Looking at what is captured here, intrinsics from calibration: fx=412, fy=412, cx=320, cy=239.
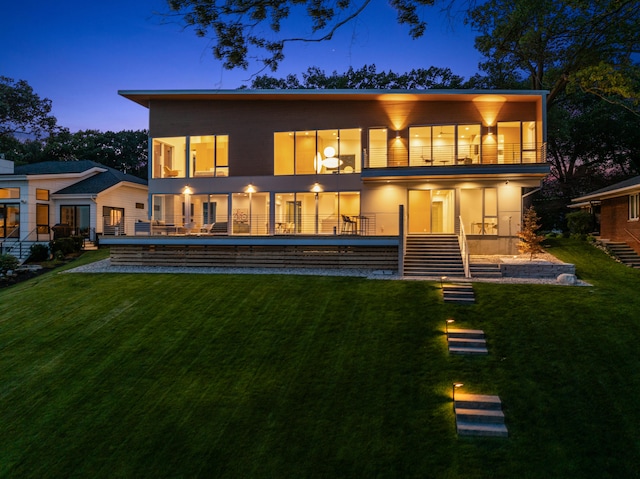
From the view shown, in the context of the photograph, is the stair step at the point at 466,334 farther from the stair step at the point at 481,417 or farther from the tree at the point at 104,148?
the tree at the point at 104,148

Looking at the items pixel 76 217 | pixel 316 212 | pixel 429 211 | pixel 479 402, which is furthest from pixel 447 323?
pixel 76 217

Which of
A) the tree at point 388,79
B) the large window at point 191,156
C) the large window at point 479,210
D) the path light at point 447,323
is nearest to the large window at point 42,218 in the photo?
the large window at point 191,156

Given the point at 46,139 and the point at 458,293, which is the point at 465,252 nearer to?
the point at 458,293

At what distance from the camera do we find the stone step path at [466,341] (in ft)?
27.7

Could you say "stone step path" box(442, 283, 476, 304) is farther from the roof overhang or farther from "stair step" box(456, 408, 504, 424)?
the roof overhang

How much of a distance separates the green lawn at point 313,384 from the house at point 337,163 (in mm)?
6733

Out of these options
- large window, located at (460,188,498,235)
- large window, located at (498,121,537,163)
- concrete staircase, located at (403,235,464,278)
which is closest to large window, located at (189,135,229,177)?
concrete staircase, located at (403,235,464,278)

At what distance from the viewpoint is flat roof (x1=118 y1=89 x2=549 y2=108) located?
18031 millimetres

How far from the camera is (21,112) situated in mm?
36062

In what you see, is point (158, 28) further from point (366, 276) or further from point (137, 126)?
point (137, 126)

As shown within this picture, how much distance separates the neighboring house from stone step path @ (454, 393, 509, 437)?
16736 millimetres

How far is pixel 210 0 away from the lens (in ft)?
20.2

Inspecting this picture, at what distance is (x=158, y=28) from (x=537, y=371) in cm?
857

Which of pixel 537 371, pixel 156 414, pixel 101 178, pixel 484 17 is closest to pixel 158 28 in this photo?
pixel 156 414
